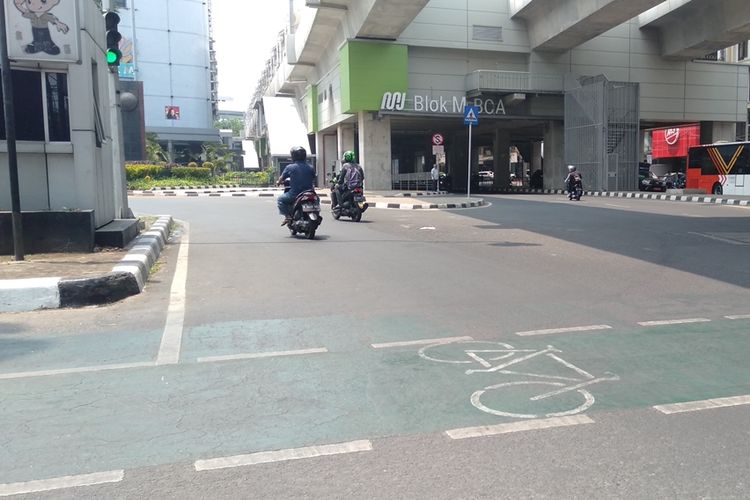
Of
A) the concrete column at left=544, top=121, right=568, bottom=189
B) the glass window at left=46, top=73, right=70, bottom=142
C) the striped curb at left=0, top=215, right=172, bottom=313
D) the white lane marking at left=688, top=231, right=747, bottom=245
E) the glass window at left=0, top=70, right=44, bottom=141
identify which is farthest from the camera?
the concrete column at left=544, top=121, right=568, bottom=189

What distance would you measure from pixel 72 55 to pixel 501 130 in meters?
36.8

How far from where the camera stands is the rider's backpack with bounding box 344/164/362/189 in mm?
16188

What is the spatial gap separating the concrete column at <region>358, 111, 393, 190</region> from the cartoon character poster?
24571 mm

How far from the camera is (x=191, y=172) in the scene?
147 feet

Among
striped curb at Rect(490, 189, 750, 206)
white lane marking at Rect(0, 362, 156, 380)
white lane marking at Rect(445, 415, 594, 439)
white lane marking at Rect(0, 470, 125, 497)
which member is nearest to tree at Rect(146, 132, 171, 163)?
striped curb at Rect(490, 189, 750, 206)

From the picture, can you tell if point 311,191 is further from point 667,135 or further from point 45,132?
point 667,135

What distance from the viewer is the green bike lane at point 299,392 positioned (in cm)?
342

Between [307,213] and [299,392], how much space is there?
8.12 meters

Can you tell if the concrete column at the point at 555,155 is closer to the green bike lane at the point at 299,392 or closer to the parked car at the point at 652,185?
the parked car at the point at 652,185

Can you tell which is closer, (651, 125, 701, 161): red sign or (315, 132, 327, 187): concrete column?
(651, 125, 701, 161): red sign

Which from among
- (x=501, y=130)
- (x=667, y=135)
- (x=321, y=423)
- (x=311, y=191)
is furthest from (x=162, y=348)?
(x=667, y=135)

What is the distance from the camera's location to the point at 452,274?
27.9 feet

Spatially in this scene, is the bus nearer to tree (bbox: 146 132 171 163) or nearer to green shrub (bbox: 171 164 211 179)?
green shrub (bbox: 171 164 211 179)

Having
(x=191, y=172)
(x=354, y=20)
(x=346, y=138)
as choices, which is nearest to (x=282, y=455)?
(x=354, y=20)
